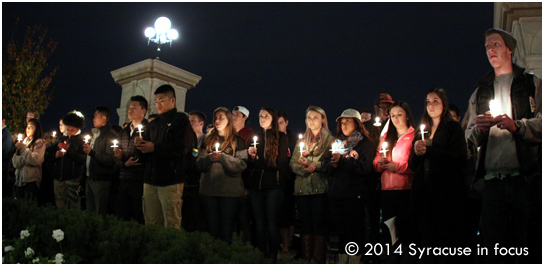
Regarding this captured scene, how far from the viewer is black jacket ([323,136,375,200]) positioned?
4.46 meters

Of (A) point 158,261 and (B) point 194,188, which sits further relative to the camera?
(B) point 194,188

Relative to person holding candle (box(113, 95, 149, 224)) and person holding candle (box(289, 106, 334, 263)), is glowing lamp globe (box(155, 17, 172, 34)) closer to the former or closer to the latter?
person holding candle (box(113, 95, 149, 224))

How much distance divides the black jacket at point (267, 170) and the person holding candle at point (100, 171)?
195 centimetres

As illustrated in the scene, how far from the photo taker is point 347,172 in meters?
4.51

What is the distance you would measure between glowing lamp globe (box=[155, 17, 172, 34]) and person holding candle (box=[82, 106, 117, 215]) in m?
3.65

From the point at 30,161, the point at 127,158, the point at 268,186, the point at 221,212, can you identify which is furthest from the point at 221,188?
the point at 30,161

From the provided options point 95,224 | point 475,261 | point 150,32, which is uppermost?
point 150,32

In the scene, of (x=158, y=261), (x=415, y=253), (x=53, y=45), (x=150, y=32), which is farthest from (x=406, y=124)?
(x=53, y=45)

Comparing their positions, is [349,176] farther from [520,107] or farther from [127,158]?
[127,158]

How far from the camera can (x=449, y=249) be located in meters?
3.53

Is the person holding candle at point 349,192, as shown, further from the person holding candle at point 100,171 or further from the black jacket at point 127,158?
the person holding candle at point 100,171

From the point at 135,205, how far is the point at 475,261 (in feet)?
12.2

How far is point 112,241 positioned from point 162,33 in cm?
691

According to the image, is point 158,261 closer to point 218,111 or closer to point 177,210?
point 177,210
